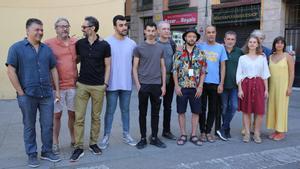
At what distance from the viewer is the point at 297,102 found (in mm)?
10836

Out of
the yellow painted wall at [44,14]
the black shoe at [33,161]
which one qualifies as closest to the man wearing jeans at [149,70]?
the black shoe at [33,161]

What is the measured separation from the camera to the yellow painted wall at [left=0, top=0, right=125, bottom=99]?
33.6 ft

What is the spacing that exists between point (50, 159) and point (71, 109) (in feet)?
2.48

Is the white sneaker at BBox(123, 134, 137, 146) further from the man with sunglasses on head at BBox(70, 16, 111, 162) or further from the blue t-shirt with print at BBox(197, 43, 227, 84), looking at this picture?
Answer: the blue t-shirt with print at BBox(197, 43, 227, 84)

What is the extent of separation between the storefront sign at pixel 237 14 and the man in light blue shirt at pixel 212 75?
9.28 meters

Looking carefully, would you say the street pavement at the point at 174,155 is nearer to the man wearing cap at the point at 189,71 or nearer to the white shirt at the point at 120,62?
the man wearing cap at the point at 189,71

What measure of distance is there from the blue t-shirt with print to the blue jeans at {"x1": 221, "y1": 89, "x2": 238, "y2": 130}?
1.44ft

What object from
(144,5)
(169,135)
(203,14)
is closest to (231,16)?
(203,14)

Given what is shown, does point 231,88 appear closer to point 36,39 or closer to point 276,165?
point 276,165

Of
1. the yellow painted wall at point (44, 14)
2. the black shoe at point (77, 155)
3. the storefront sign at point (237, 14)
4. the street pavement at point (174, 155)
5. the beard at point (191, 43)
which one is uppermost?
the storefront sign at point (237, 14)

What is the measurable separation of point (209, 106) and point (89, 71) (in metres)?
2.15

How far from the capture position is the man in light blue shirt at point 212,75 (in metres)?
6.01

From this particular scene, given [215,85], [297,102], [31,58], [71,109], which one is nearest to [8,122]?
[71,109]

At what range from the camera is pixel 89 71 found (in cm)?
522
